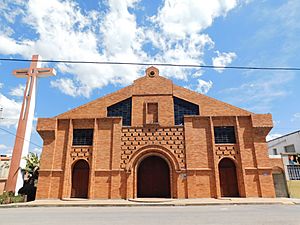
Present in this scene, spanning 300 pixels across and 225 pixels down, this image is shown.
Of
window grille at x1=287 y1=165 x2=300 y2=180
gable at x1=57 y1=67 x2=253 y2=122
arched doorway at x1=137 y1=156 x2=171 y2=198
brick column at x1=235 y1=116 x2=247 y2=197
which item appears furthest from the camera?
gable at x1=57 y1=67 x2=253 y2=122

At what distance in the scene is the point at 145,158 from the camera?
61.6ft

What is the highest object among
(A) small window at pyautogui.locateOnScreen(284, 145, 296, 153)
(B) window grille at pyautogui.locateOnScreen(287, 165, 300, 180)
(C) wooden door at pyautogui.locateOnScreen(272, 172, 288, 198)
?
(A) small window at pyautogui.locateOnScreen(284, 145, 296, 153)

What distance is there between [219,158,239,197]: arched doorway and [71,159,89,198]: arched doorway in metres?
11.0

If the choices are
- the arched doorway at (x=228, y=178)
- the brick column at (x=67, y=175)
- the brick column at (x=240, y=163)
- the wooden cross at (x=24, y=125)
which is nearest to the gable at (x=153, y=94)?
the brick column at (x=240, y=163)

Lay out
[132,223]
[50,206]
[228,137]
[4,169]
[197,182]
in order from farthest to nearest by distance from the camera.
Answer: [4,169], [228,137], [197,182], [50,206], [132,223]

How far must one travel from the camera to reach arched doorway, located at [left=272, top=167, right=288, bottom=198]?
18044mm

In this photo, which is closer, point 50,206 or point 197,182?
point 50,206

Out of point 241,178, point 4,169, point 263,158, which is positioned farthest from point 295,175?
point 4,169

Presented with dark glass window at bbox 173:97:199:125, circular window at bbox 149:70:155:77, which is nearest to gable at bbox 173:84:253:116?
dark glass window at bbox 173:97:199:125

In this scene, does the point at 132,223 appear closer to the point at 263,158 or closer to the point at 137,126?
the point at 137,126

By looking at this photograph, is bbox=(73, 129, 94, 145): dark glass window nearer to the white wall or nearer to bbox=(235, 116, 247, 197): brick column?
bbox=(235, 116, 247, 197): brick column

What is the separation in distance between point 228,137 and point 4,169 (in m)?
20.3

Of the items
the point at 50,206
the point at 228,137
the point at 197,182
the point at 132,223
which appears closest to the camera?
the point at 132,223

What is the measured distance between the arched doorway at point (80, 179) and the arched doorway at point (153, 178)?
4.32m
